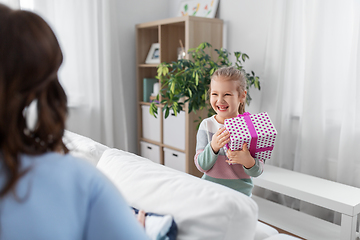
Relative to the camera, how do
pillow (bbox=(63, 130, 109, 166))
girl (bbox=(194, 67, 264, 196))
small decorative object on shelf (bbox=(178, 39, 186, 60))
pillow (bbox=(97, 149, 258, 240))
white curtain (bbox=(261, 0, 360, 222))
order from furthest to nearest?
small decorative object on shelf (bbox=(178, 39, 186, 60)) → white curtain (bbox=(261, 0, 360, 222)) → pillow (bbox=(63, 130, 109, 166)) → girl (bbox=(194, 67, 264, 196)) → pillow (bbox=(97, 149, 258, 240))

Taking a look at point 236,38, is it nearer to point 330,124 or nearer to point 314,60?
point 314,60

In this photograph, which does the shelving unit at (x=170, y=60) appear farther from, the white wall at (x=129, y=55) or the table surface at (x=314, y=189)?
the table surface at (x=314, y=189)

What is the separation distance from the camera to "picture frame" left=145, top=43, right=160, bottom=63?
10.6ft

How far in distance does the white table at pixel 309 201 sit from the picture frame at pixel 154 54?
1.51m

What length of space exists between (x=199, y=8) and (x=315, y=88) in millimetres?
1406

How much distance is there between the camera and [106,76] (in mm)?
3090

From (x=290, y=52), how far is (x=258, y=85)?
1.09ft

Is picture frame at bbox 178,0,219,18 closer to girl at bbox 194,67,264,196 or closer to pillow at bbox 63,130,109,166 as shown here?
girl at bbox 194,67,264,196

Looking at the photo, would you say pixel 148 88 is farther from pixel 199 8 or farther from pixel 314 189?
pixel 314 189

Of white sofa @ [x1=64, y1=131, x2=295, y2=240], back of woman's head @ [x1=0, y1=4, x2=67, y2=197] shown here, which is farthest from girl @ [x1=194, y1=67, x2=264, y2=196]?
back of woman's head @ [x1=0, y1=4, x2=67, y2=197]

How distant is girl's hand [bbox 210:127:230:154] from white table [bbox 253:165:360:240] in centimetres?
93

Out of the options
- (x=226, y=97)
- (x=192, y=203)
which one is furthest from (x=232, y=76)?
(x=192, y=203)

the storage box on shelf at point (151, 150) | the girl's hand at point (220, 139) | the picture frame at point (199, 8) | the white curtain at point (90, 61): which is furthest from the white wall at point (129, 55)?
the girl's hand at point (220, 139)

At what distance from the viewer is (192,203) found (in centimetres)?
93
